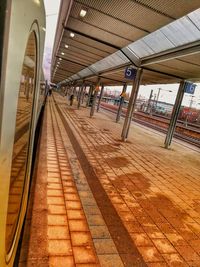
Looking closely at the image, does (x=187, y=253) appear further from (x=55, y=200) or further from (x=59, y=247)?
(x=55, y=200)

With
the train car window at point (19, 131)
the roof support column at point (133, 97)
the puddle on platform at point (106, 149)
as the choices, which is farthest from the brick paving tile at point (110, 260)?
the roof support column at point (133, 97)

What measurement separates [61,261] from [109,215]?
4.29 ft

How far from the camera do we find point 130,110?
36.3 feet

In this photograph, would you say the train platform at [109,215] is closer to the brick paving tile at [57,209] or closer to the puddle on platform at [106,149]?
the brick paving tile at [57,209]

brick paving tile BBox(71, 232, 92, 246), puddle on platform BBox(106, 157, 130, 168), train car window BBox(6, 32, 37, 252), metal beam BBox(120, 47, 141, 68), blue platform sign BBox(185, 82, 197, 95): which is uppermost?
metal beam BBox(120, 47, 141, 68)

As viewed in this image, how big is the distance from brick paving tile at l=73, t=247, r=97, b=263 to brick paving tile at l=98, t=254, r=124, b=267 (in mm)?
93

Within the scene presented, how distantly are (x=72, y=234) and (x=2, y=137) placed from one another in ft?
8.25

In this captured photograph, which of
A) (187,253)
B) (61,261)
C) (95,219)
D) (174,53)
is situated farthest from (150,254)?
(174,53)

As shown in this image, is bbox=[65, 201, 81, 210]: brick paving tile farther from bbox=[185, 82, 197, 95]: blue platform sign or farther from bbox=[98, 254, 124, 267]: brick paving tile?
bbox=[185, 82, 197, 95]: blue platform sign

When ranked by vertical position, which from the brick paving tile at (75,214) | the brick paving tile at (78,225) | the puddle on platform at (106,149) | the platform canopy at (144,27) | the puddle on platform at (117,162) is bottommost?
the puddle on platform at (106,149)

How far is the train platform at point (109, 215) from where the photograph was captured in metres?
2.88

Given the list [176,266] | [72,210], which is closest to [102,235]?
[72,210]

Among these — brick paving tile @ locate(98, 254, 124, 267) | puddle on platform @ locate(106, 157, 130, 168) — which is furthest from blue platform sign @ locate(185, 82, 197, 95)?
brick paving tile @ locate(98, 254, 124, 267)

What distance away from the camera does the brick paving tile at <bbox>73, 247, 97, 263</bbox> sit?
273 cm
